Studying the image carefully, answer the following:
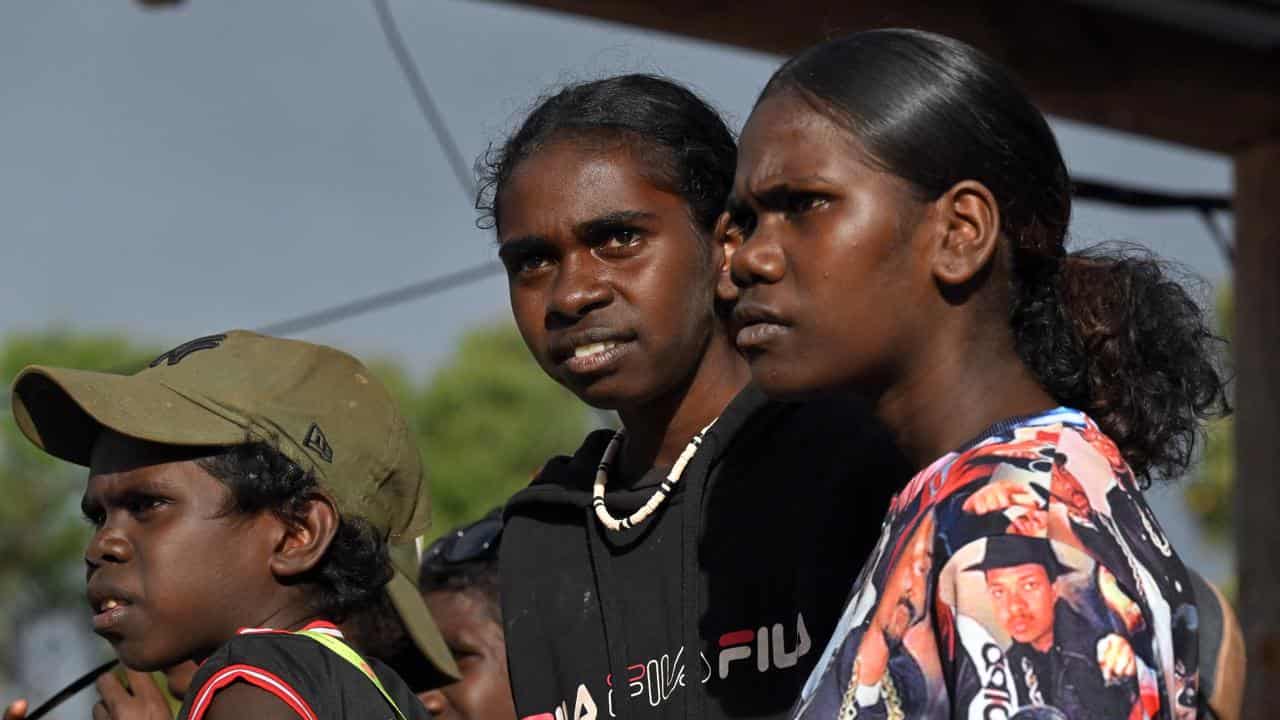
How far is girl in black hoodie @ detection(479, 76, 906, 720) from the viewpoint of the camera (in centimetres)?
220

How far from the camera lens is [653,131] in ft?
8.02

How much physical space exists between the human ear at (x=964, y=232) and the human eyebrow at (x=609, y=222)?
63cm

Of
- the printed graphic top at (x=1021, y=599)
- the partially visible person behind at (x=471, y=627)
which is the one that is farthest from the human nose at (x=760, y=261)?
the partially visible person behind at (x=471, y=627)

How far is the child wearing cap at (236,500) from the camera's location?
2.39 meters

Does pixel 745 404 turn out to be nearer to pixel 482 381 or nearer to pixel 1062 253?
pixel 1062 253

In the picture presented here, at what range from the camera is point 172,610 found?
238cm

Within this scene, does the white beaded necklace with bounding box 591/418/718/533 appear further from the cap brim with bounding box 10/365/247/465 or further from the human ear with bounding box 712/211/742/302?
the cap brim with bounding box 10/365/247/465

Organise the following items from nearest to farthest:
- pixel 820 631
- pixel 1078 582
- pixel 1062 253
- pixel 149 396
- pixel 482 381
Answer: pixel 1078 582, pixel 1062 253, pixel 820 631, pixel 149 396, pixel 482 381

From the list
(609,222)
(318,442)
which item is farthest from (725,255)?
(318,442)

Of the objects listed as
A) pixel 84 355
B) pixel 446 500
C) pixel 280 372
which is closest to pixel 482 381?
pixel 446 500

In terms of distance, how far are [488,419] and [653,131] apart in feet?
69.1

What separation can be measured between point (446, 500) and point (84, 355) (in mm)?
4713

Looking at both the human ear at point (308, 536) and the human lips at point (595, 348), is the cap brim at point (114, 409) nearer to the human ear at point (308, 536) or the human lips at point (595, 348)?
the human ear at point (308, 536)

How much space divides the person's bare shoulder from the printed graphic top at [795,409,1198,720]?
0.73 m
